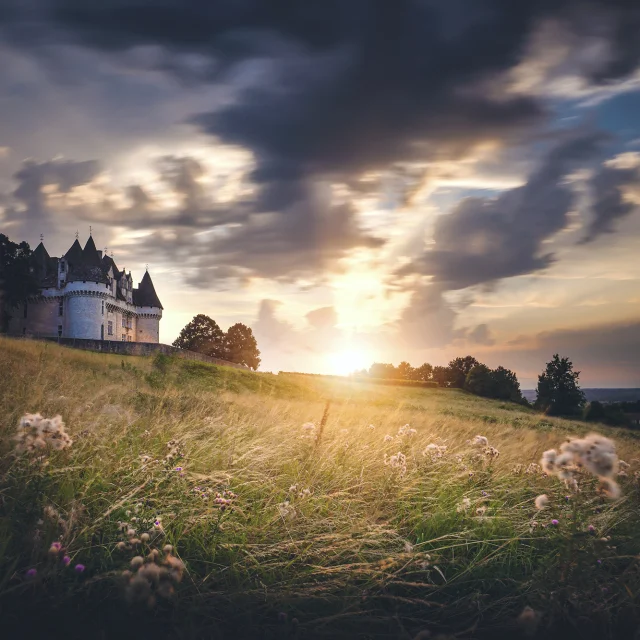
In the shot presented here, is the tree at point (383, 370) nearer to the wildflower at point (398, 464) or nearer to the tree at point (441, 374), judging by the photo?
the tree at point (441, 374)

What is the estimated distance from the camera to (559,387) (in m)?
59.2

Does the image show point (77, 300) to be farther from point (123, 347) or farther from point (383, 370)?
point (383, 370)

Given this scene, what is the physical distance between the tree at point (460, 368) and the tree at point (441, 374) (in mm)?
651

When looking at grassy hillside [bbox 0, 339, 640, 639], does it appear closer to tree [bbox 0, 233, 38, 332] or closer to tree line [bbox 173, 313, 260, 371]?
tree [bbox 0, 233, 38, 332]

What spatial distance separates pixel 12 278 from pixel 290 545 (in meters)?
52.4

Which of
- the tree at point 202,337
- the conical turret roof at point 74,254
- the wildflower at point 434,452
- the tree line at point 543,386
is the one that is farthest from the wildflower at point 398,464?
the tree at point 202,337

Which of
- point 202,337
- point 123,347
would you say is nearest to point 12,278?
point 123,347

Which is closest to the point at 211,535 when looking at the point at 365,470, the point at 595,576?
the point at 365,470

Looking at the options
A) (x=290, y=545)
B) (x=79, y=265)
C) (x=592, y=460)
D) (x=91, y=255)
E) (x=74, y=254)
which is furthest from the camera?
(x=74, y=254)

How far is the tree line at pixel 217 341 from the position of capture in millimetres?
62688

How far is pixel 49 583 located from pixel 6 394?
15.5 ft

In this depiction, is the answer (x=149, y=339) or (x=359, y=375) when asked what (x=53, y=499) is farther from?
(x=359, y=375)

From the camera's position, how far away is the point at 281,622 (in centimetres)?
295

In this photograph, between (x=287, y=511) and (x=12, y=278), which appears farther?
(x=12, y=278)
